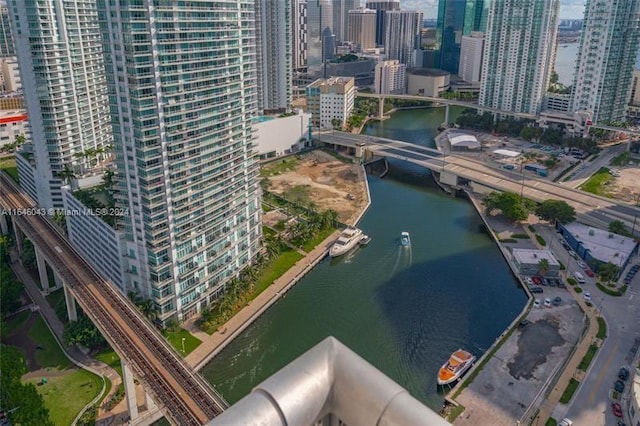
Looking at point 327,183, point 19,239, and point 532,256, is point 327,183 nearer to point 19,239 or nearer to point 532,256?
point 532,256

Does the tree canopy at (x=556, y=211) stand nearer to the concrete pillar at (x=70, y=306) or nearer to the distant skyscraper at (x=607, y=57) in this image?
the distant skyscraper at (x=607, y=57)

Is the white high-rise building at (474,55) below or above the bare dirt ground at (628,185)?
above

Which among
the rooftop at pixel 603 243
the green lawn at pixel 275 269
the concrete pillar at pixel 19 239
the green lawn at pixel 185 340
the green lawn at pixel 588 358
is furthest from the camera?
the concrete pillar at pixel 19 239

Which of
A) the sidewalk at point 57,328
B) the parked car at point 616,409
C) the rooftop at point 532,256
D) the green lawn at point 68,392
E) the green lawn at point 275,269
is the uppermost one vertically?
the rooftop at point 532,256

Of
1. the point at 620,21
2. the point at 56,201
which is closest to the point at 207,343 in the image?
the point at 56,201

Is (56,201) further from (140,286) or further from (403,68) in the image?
(403,68)

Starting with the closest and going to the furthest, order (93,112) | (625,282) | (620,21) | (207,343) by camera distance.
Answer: (207,343), (625,282), (93,112), (620,21)

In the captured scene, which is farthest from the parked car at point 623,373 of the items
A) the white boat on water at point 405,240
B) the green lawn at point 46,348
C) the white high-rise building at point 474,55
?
the white high-rise building at point 474,55
